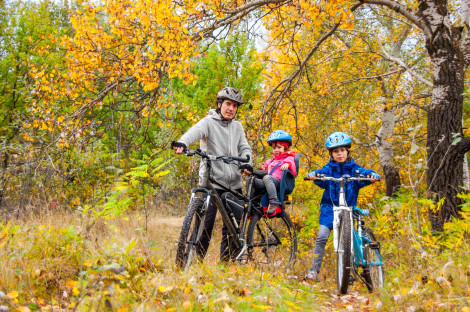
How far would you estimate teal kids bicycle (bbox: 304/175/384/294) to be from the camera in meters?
4.08

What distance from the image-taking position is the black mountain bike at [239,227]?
3893 millimetres

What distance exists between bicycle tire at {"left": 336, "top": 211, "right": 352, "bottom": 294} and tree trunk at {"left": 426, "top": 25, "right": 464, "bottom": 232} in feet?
5.20

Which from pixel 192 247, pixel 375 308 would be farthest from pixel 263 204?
pixel 375 308

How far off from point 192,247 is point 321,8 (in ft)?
12.6

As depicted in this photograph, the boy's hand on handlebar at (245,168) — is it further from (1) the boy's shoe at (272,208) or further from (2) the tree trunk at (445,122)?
(2) the tree trunk at (445,122)

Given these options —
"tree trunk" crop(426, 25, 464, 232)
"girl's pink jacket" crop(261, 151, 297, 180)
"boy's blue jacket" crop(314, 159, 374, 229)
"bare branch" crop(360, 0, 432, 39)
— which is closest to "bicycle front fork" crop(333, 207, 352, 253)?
"boy's blue jacket" crop(314, 159, 374, 229)

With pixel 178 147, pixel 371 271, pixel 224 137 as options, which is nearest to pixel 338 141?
pixel 224 137

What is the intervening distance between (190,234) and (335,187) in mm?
1827

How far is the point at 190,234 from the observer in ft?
13.0

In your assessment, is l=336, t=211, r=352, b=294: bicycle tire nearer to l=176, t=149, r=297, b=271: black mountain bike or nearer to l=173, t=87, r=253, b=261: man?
l=176, t=149, r=297, b=271: black mountain bike

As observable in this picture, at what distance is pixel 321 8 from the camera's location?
5656mm

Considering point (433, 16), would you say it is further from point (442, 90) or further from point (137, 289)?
point (137, 289)

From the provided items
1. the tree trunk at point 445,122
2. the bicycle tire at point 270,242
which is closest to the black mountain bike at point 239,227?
the bicycle tire at point 270,242

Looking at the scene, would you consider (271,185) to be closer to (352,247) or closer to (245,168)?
(245,168)
